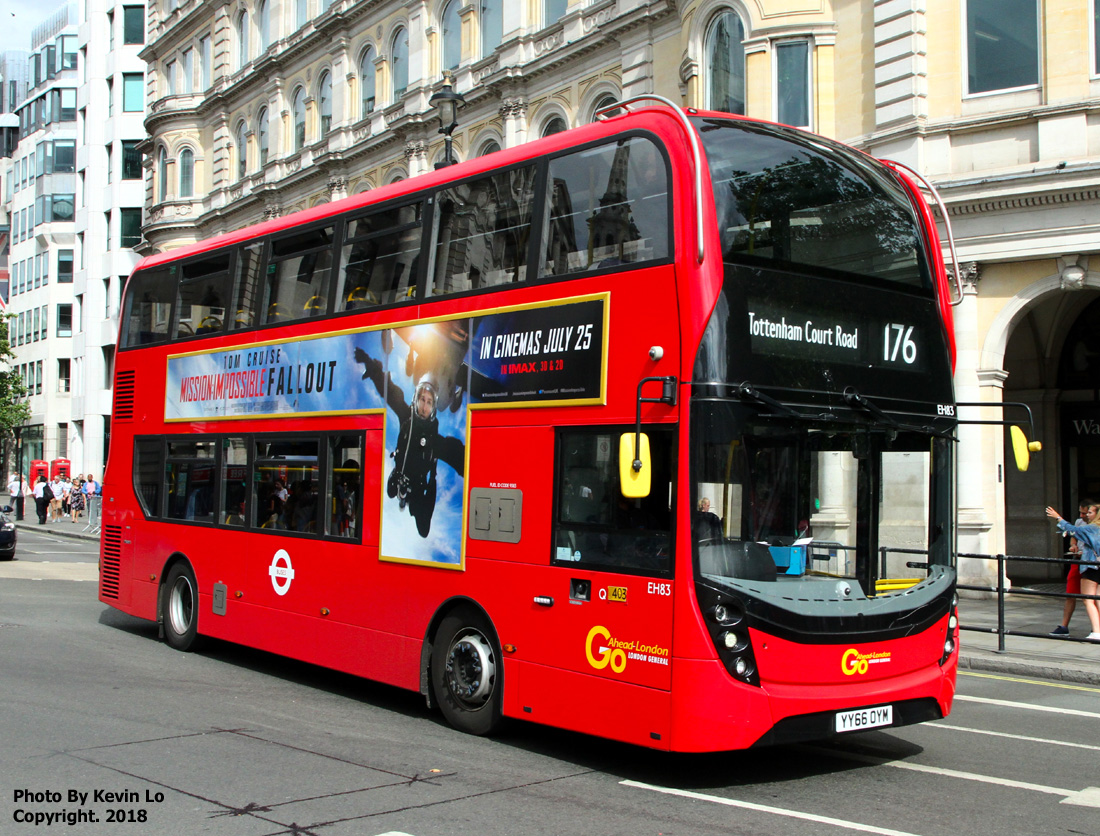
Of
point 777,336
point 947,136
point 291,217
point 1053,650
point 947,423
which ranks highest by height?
point 947,136

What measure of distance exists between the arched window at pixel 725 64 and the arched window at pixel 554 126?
5.65 metres

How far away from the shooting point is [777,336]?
7363 mm

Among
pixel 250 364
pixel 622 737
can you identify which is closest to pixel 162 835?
pixel 622 737

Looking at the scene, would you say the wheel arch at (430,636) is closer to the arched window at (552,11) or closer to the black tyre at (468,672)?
the black tyre at (468,672)

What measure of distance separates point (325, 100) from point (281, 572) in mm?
28776

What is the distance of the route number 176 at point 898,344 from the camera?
26.3 ft

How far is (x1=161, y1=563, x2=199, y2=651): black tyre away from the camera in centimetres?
1292

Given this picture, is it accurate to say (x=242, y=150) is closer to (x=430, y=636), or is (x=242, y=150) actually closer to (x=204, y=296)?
(x=204, y=296)

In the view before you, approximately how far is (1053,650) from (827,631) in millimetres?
7754

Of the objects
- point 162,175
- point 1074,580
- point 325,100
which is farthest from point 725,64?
point 162,175

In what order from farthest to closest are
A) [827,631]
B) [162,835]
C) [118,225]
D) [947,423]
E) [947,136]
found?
[118,225] < [947,136] < [947,423] < [827,631] < [162,835]

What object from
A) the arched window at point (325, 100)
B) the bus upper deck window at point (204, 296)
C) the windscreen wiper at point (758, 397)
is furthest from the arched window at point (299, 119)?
the windscreen wiper at point (758, 397)

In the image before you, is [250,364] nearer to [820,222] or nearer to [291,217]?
[291,217]

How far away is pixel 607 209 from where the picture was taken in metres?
7.92
